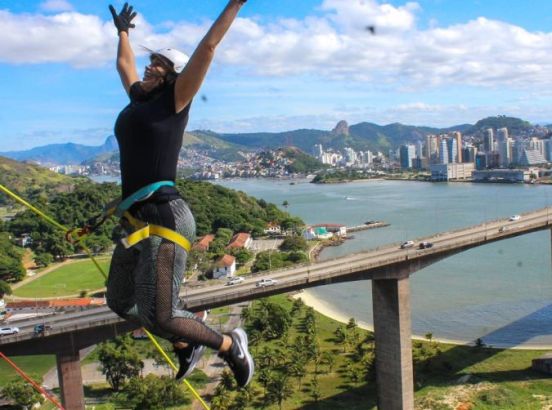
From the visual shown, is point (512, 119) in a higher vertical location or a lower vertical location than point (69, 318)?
higher

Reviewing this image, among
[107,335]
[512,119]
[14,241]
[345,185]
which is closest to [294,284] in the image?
[107,335]

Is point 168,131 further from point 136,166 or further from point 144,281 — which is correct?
point 144,281

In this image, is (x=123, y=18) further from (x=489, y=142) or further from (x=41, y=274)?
(x=489, y=142)

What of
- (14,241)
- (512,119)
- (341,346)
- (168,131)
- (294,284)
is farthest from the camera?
(512,119)

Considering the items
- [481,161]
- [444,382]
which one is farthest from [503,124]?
[444,382]

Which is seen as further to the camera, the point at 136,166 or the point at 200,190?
the point at 200,190

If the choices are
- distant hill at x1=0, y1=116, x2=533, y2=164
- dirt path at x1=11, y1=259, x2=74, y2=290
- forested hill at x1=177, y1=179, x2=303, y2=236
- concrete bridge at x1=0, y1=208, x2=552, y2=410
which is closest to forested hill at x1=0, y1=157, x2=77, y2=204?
forested hill at x1=177, y1=179, x2=303, y2=236

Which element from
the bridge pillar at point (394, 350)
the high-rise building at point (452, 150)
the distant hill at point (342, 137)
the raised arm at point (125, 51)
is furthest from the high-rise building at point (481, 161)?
the distant hill at point (342, 137)

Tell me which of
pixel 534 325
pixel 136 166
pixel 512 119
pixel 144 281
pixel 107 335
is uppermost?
pixel 512 119
